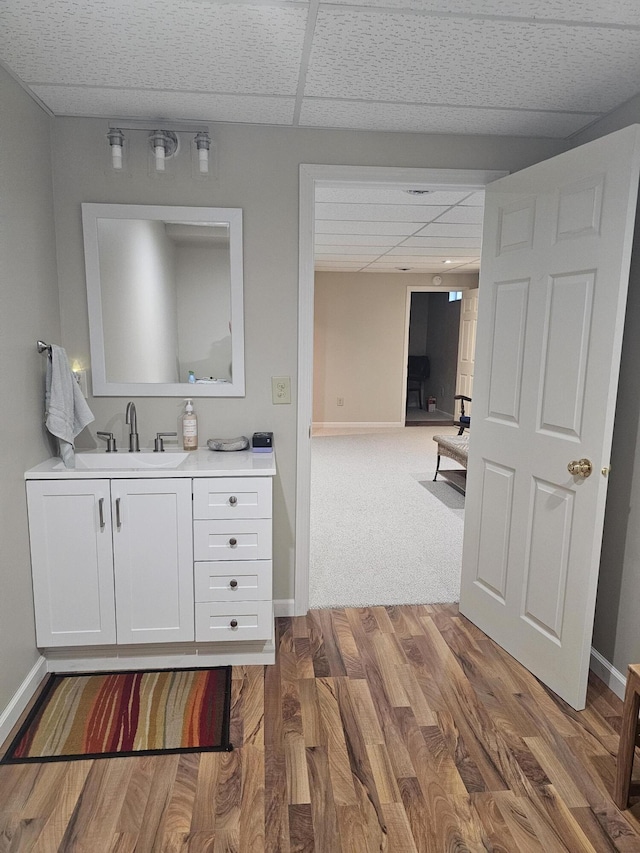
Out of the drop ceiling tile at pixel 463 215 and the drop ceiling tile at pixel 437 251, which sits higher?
the drop ceiling tile at pixel 437 251

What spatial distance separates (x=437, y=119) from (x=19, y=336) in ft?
6.19

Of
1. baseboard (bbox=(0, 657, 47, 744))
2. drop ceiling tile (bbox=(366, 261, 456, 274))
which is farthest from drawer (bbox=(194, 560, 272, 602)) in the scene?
drop ceiling tile (bbox=(366, 261, 456, 274))

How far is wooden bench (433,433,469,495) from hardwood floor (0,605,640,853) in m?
2.61

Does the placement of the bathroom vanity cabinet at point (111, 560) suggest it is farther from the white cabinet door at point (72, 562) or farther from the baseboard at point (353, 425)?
the baseboard at point (353, 425)

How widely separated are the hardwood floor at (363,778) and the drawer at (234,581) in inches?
13.7

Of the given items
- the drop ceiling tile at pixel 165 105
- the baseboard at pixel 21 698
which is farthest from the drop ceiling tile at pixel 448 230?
the baseboard at pixel 21 698

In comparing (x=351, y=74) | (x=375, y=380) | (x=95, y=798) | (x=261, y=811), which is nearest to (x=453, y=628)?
(x=261, y=811)

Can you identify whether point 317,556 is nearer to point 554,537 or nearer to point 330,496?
point 330,496

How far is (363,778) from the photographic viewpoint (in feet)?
5.87

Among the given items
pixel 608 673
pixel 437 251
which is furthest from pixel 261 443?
pixel 437 251

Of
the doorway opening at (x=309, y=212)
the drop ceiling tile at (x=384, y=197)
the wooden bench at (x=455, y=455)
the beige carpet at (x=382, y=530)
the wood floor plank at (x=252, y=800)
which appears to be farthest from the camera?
the wooden bench at (x=455, y=455)

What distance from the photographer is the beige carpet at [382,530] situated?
3105 mm

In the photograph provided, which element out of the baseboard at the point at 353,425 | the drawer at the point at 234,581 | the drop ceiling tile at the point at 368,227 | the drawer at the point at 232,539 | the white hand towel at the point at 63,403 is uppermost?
the drop ceiling tile at the point at 368,227

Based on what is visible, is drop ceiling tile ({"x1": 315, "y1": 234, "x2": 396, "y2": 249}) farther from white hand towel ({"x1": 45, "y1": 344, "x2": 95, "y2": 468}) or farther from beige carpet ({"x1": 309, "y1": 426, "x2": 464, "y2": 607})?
white hand towel ({"x1": 45, "y1": 344, "x2": 95, "y2": 468})
